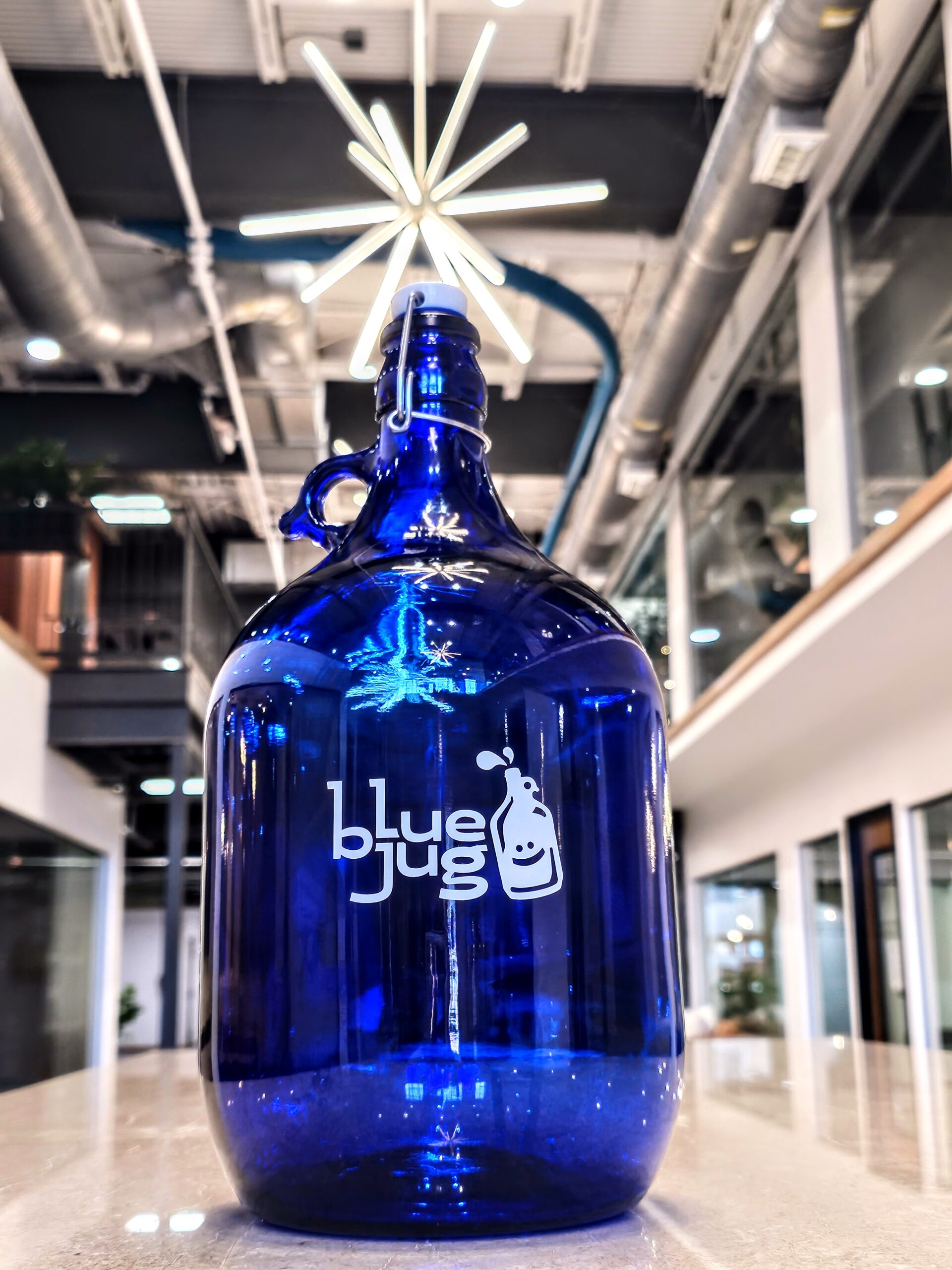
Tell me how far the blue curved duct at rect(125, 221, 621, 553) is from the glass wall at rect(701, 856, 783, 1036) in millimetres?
2978

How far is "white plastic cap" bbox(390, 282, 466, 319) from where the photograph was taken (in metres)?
0.36

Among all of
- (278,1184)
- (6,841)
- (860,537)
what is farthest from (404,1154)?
(6,841)

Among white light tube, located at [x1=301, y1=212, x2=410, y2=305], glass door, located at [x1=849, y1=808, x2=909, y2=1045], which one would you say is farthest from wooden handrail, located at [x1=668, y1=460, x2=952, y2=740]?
white light tube, located at [x1=301, y1=212, x2=410, y2=305]

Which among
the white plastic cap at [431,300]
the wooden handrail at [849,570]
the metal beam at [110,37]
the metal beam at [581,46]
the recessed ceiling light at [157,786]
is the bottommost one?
the white plastic cap at [431,300]

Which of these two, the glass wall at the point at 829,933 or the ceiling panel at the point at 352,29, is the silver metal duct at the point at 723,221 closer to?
the ceiling panel at the point at 352,29

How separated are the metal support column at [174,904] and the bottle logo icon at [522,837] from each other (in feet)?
23.3

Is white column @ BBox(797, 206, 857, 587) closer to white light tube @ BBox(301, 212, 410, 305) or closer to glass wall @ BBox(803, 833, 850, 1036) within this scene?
white light tube @ BBox(301, 212, 410, 305)

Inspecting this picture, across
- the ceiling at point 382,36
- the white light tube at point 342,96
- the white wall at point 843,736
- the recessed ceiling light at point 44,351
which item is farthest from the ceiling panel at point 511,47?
the recessed ceiling light at point 44,351

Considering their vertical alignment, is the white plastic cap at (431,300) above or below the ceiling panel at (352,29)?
below

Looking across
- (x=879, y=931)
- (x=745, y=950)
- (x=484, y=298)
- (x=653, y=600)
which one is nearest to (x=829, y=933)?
(x=879, y=931)

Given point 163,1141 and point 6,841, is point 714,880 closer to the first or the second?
point 6,841

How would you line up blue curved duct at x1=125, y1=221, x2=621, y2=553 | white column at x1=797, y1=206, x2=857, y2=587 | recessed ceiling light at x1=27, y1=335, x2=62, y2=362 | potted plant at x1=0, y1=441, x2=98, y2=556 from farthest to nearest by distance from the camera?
potted plant at x1=0, y1=441, x2=98, y2=556 < recessed ceiling light at x1=27, y1=335, x2=62, y2=362 < blue curved duct at x1=125, y1=221, x2=621, y2=553 < white column at x1=797, y1=206, x2=857, y2=587

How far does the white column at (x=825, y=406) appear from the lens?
14.3ft

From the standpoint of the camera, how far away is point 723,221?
14.5 feet
